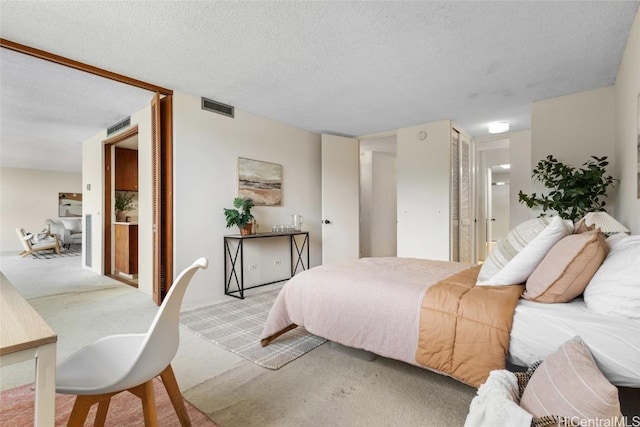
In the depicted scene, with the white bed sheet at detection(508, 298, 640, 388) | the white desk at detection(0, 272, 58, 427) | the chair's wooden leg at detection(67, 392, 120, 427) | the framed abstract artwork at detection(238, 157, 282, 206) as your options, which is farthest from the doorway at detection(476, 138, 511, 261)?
the white desk at detection(0, 272, 58, 427)

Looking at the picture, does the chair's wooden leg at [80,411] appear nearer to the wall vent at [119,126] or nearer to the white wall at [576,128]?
the wall vent at [119,126]

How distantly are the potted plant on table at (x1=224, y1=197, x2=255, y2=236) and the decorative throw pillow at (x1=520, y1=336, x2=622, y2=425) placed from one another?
3291mm

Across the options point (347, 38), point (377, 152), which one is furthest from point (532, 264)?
point (377, 152)

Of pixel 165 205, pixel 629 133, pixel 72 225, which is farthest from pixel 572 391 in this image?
pixel 72 225

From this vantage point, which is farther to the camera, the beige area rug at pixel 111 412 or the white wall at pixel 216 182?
the white wall at pixel 216 182

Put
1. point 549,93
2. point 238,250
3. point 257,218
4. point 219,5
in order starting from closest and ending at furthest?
point 219,5
point 549,93
point 238,250
point 257,218

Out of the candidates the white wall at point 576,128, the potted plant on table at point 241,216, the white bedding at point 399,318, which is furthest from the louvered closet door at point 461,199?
the potted plant on table at point 241,216

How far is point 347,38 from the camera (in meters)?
2.36

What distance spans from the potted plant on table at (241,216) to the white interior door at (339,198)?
155 centimetres

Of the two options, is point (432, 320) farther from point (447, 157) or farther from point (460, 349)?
point (447, 157)

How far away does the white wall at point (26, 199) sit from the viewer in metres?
8.36

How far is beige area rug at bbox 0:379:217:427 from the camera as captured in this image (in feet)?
4.91

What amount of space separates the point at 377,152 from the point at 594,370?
19.8 feet

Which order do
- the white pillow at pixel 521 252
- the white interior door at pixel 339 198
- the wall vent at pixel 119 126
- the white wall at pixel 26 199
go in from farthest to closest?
the white wall at pixel 26 199 < the white interior door at pixel 339 198 < the wall vent at pixel 119 126 < the white pillow at pixel 521 252
